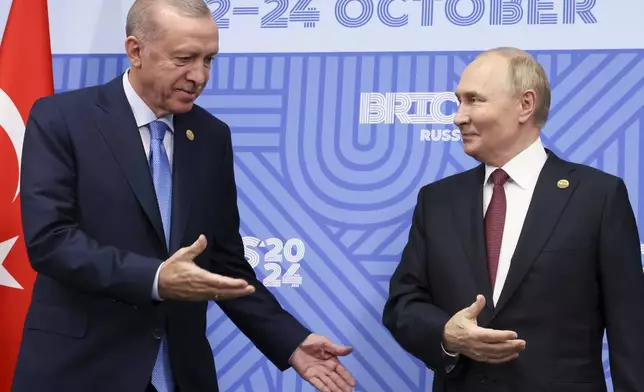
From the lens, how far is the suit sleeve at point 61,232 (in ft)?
7.20

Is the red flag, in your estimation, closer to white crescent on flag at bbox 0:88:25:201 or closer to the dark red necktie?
white crescent on flag at bbox 0:88:25:201

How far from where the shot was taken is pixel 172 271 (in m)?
2.16

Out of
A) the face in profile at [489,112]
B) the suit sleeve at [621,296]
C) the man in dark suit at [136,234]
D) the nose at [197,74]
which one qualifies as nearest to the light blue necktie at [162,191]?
the man in dark suit at [136,234]

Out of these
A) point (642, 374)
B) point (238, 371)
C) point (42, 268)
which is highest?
point (42, 268)

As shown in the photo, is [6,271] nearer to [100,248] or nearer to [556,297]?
[100,248]

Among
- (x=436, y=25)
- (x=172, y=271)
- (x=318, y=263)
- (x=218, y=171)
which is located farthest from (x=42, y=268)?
(x=436, y=25)

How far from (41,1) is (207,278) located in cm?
189

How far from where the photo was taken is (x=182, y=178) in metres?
2.46

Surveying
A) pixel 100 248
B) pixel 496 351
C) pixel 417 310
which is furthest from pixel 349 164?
pixel 100 248

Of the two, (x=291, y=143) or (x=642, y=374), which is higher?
(x=291, y=143)

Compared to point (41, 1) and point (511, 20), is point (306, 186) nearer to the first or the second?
point (511, 20)

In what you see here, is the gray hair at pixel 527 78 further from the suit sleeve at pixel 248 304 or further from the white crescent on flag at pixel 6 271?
the white crescent on flag at pixel 6 271

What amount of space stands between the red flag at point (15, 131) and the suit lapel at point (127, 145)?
1.07 metres

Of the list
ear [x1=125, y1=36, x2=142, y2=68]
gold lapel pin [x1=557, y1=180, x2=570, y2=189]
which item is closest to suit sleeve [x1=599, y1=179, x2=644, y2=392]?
gold lapel pin [x1=557, y1=180, x2=570, y2=189]
